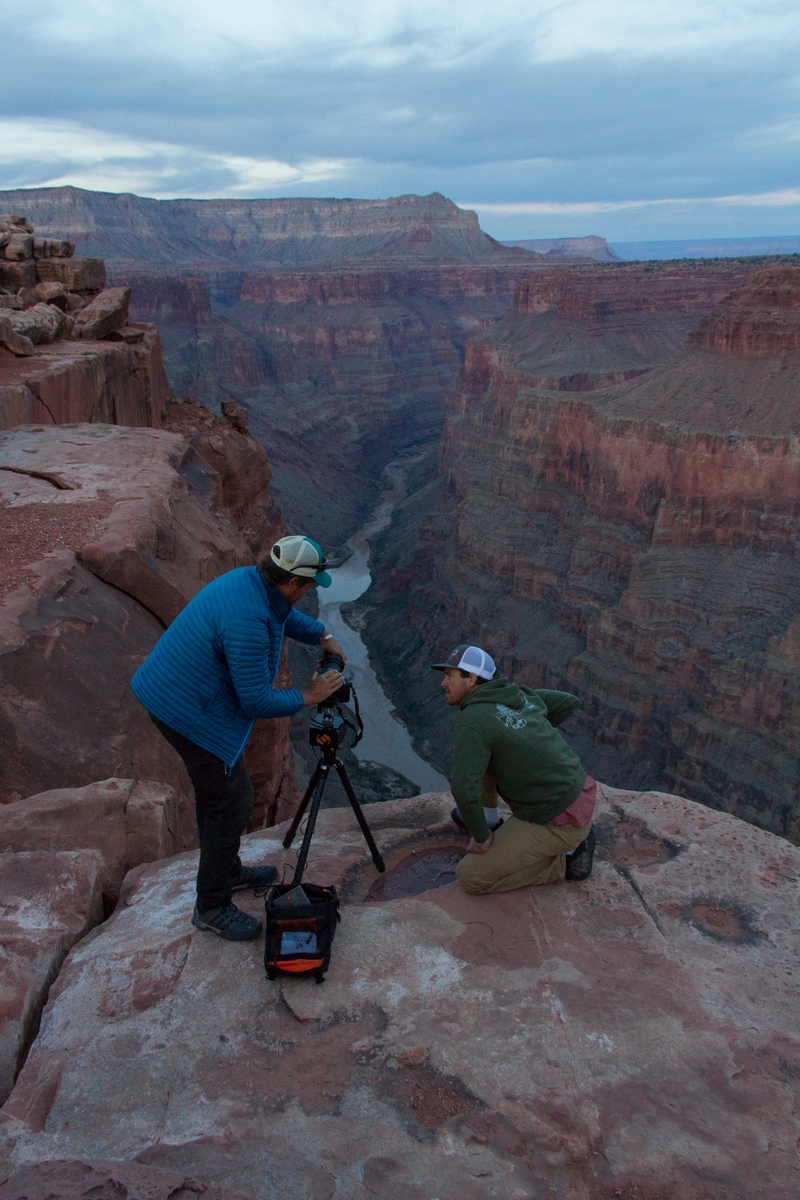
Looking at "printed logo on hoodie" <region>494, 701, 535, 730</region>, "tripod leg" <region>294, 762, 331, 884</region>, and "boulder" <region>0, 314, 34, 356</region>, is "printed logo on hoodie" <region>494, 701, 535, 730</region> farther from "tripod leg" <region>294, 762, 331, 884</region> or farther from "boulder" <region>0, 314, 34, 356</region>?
"boulder" <region>0, 314, 34, 356</region>

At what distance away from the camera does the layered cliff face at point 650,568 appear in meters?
26.0

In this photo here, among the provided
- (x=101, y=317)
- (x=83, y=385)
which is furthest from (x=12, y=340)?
(x=101, y=317)

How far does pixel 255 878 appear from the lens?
4770 millimetres

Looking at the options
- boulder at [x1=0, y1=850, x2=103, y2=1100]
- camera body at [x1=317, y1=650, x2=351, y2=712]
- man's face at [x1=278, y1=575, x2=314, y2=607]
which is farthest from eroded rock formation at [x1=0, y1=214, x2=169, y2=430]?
man's face at [x1=278, y1=575, x2=314, y2=607]

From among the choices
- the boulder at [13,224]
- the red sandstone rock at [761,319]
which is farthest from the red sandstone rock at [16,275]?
the red sandstone rock at [761,319]

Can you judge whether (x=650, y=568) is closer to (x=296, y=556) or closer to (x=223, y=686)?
(x=296, y=556)

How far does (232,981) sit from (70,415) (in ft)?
32.9

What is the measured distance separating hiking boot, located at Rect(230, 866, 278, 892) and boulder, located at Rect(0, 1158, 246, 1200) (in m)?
1.76

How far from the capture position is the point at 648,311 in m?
52.9

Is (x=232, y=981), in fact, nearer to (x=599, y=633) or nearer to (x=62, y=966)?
(x=62, y=966)

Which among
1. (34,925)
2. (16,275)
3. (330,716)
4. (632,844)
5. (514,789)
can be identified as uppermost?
(16,275)

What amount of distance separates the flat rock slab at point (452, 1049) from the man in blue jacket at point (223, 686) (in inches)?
14.2

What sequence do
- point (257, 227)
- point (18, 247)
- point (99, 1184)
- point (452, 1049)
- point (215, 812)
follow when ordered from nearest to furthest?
point (99, 1184)
point (452, 1049)
point (215, 812)
point (18, 247)
point (257, 227)

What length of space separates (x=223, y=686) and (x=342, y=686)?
27.1 inches
